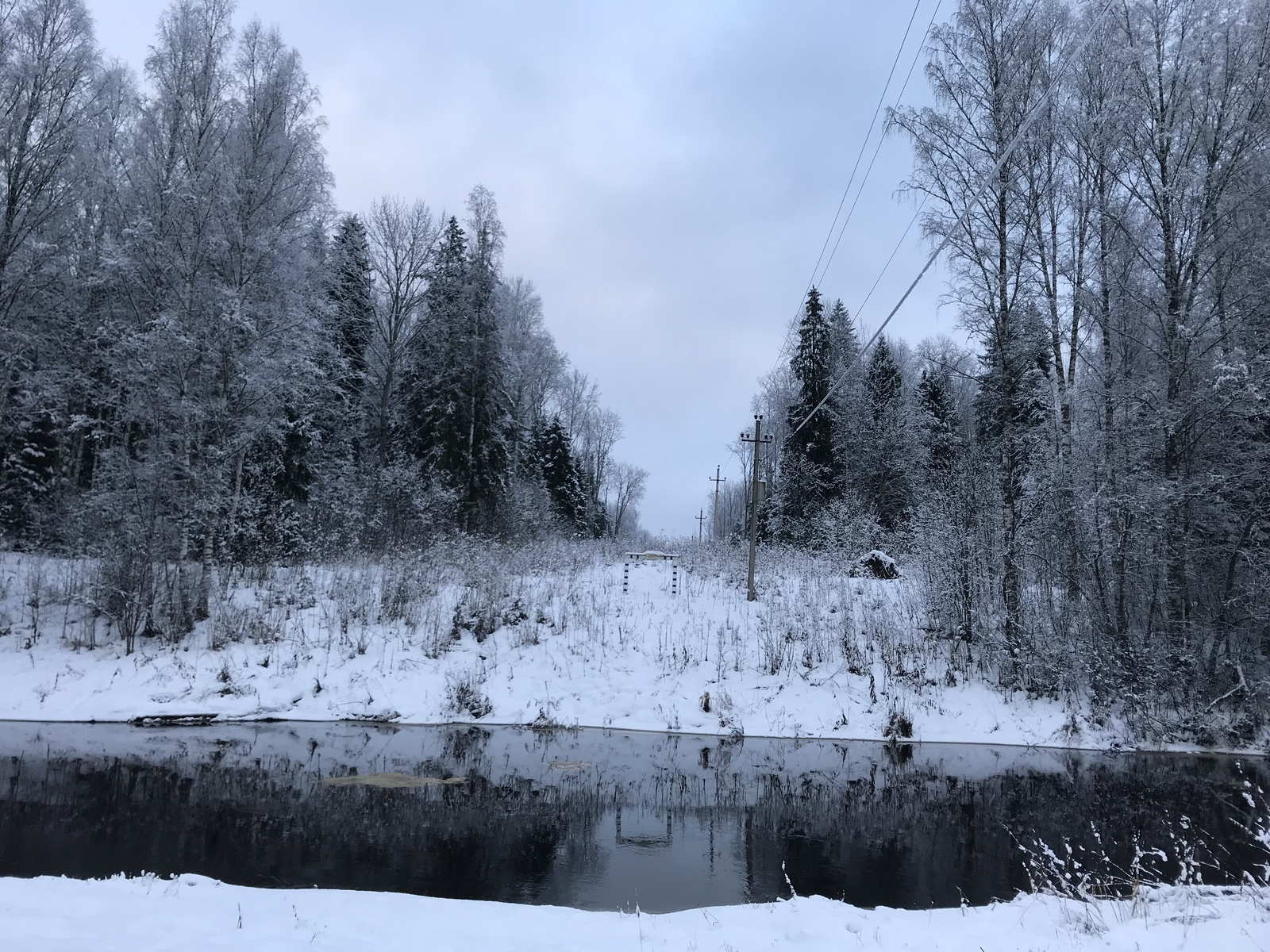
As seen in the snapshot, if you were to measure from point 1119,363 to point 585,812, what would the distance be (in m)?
15.2

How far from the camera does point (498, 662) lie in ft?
47.5

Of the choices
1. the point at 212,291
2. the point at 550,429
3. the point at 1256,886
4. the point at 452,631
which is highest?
the point at 550,429

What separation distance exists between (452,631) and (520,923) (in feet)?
35.0

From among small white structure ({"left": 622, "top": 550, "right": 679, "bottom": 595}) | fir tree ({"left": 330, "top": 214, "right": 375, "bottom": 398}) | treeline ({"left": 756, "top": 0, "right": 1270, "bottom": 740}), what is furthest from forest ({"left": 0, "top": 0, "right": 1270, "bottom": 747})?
fir tree ({"left": 330, "top": 214, "right": 375, "bottom": 398})

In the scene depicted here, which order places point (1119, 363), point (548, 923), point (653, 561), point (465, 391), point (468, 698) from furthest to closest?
point (465, 391) → point (653, 561) → point (1119, 363) → point (468, 698) → point (548, 923)

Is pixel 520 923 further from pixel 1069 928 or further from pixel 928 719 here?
pixel 928 719

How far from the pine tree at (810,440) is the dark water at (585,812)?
71.8 feet

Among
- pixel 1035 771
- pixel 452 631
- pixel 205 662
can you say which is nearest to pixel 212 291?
pixel 205 662

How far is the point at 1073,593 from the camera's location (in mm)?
14656

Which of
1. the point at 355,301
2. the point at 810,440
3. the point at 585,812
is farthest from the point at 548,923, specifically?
the point at 810,440

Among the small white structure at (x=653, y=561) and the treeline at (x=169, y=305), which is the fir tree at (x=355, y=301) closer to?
the treeline at (x=169, y=305)

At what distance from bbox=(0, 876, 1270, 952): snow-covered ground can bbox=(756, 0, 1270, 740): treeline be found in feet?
30.8

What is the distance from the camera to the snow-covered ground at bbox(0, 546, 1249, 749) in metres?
12.8

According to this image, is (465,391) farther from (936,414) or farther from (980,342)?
(936,414)
